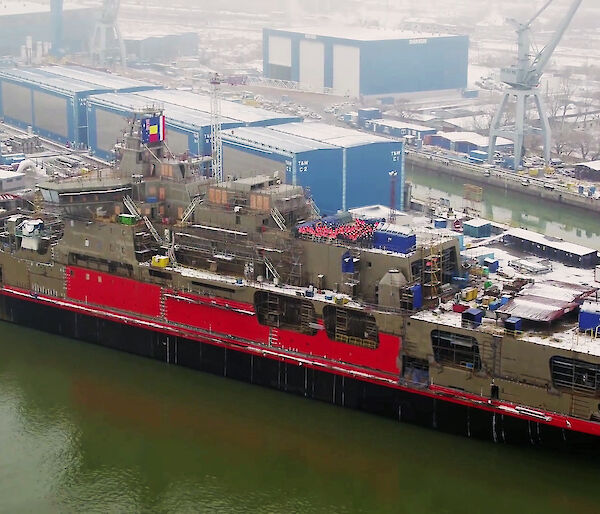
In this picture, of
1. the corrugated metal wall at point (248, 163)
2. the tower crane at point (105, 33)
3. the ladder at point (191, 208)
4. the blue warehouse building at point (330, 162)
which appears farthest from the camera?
the tower crane at point (105, 33)

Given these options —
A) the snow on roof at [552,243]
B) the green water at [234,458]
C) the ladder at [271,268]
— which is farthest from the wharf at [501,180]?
the green water at [234,458]

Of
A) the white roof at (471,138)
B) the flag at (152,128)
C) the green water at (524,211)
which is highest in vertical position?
the flag at (152,128)

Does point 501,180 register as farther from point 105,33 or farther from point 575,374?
point 105,33

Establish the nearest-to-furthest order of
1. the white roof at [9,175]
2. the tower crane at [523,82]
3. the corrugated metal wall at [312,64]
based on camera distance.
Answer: the white roof at [9,175] < the tower crane at [523,82] < the corrugated metal wall at [312,64]

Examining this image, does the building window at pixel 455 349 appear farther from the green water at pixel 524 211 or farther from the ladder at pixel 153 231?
the green water at pixel 524 211

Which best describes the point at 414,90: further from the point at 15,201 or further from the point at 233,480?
the point at 233,480

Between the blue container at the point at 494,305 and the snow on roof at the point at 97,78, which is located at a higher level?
the snow on roof at the point at 97,78

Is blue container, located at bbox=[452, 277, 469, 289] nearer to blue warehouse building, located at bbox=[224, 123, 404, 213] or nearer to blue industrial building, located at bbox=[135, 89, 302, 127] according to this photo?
blue warehouse building, located at bbox=[224, 123, 404, 213]
